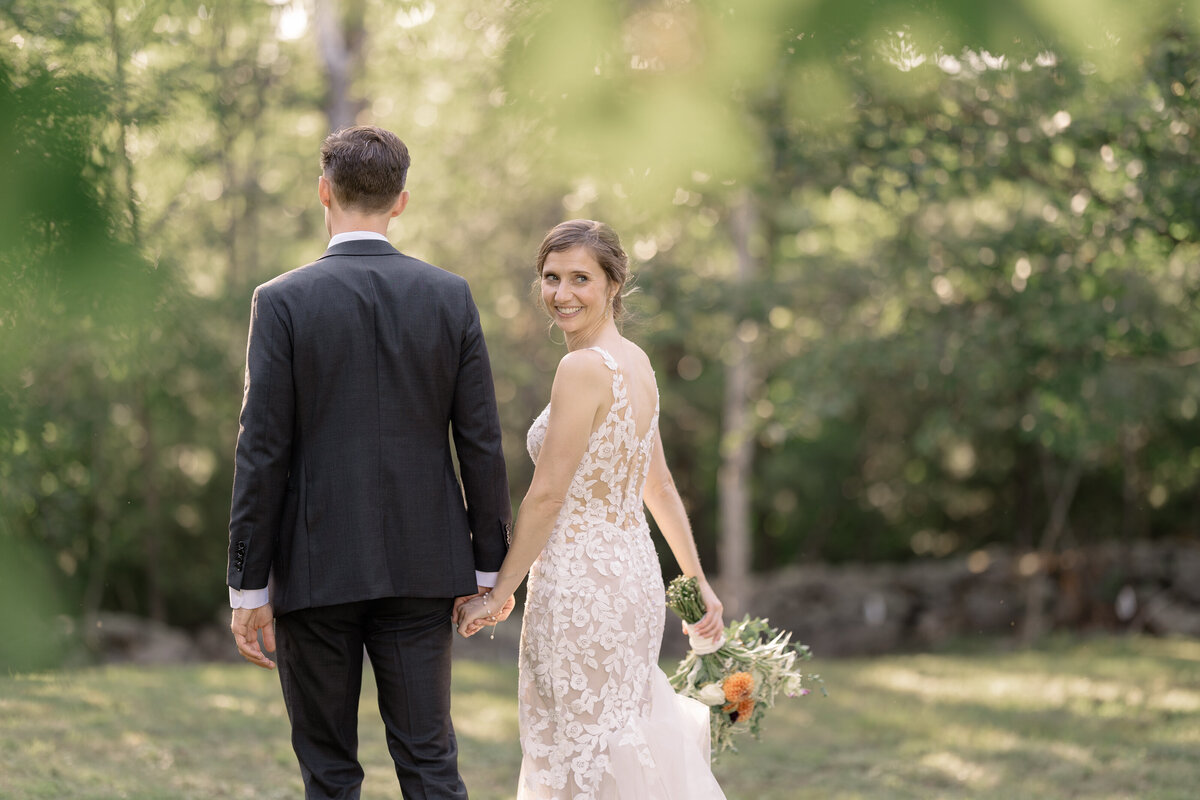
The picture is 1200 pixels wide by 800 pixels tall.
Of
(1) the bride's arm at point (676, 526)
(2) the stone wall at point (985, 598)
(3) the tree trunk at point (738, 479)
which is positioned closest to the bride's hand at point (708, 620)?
(1) the bride's arm at point (676, 526)

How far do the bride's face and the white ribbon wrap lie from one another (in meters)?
1.12

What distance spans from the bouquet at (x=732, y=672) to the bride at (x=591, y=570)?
351mm

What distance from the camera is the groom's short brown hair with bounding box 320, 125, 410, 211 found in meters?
2.74

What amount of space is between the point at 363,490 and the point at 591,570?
27.6 inches

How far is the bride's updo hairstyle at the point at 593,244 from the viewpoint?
3144 millimetres

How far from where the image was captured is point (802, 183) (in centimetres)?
731

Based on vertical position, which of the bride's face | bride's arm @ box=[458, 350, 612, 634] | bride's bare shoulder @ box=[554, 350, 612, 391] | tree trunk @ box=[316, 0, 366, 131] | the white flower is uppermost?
tree trunk @ box=[316, 0, 366, 131]

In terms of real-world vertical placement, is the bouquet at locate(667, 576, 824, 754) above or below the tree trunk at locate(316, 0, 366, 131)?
below

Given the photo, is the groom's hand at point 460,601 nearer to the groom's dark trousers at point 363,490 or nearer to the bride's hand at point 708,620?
the groom's dark trousers at point 363,490

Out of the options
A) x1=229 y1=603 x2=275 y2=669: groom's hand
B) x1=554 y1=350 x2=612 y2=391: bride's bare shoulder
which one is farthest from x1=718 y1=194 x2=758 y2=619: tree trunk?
x1=229 y1=603 x2=275 y2=669: groom's hand

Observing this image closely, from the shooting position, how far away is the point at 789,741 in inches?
254

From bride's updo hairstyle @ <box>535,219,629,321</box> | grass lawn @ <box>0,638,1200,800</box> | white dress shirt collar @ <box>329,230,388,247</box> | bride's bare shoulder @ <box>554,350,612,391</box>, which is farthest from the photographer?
grass lawn @ <box>0,638,1200,800</box>

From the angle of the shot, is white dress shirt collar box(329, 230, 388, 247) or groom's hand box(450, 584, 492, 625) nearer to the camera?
white dress shirt collar box(329, 230, 388, 247)

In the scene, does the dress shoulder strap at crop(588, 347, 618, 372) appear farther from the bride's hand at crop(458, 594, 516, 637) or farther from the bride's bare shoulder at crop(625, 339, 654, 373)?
the bride's hand at crop(458, 594, 516, 637)
